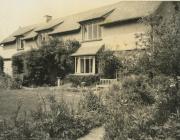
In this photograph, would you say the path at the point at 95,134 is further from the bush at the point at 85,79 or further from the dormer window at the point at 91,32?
the dormer window at the point at 91,32

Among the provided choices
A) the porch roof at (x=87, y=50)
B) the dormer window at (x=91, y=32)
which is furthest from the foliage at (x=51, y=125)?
the dormer window at (x=91, y=32)

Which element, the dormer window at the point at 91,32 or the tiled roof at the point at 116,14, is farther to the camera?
the dormer window at the point at 91,32

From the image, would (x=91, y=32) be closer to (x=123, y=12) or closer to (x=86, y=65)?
(x=86, y=65)

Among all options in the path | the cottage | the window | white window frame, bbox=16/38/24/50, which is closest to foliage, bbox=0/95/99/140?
the path

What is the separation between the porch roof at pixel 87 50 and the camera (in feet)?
119

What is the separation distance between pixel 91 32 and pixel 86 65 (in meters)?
3.57

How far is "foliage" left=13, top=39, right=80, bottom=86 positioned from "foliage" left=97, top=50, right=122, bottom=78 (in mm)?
5500

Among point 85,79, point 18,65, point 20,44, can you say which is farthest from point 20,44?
point 85,79

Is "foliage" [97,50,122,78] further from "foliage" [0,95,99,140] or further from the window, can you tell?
"foliage" [0,95,99,140]

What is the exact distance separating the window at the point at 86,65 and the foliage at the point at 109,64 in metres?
2.38

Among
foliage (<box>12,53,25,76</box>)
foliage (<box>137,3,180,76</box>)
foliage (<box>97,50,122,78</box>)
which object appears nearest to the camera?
foliage (<box>137,3,180,76</box>)

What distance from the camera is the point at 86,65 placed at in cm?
3791

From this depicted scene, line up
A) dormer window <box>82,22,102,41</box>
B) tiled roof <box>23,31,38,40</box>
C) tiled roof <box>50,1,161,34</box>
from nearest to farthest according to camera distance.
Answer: tiled roof <box>50,1,161,34</box> → dormer window <box>82,22,102,41</box> → tiled roof <box>23,31,38,40</box>

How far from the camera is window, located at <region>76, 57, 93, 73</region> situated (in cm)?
3725
